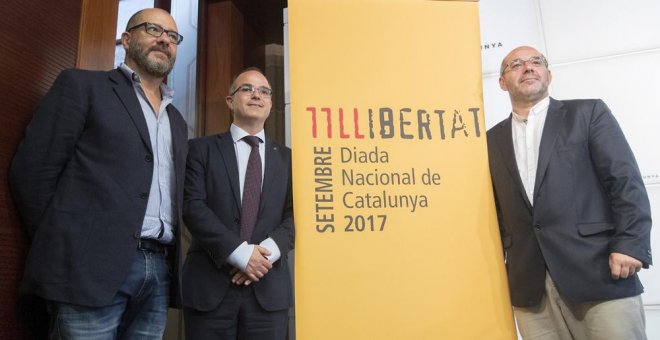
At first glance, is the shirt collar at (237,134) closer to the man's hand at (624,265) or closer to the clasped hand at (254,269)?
the clasped hand at (254,269)

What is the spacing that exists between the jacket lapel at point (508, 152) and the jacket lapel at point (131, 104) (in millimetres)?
1234

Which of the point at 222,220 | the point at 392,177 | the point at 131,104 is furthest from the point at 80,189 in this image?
the point at 392,177

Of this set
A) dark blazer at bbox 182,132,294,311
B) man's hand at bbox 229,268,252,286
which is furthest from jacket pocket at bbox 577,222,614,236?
man's hand at bbox 229,268,252,286

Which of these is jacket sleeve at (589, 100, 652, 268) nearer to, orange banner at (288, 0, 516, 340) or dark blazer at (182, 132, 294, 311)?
orange banner at (288, 0, 516, 340)

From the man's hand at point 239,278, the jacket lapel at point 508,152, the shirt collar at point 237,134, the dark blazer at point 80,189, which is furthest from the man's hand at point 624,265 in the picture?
the dark blazer at point 80,189

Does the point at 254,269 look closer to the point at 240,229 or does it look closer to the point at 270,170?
the point at 240,229

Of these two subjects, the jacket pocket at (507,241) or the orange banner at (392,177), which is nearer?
the orange banner at (392,177)

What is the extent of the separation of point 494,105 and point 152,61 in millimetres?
1625

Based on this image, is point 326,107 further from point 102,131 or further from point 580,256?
point 580,256

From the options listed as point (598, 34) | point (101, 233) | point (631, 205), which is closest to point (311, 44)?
point (101, 233)

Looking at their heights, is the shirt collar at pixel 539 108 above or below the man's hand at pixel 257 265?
above

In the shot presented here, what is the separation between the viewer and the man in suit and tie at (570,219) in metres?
1.49

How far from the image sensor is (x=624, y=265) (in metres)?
1.46

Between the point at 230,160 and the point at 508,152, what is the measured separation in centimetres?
104
